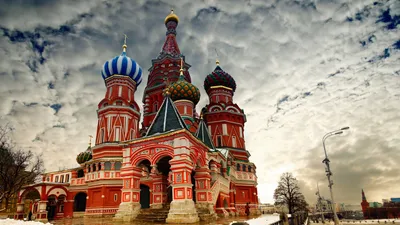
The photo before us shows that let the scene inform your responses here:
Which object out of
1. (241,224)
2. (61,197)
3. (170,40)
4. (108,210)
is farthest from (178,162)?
(170,40)

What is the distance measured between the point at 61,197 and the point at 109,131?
913 cm

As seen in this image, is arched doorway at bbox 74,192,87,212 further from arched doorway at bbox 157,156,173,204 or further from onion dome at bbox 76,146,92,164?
arched doorway at bbox 157,156,173,204

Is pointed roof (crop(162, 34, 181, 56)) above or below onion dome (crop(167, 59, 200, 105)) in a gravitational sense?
above

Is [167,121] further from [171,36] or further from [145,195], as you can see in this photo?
[171,36]

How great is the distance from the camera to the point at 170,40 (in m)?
39.7

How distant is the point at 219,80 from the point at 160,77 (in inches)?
292

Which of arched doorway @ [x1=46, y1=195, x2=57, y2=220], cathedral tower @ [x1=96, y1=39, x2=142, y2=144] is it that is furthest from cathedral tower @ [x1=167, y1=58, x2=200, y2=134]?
arched doorway @ [x1=46, y1=195, x2=57, y2=220]

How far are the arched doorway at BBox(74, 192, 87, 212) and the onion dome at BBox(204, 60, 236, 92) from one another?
18.8 m

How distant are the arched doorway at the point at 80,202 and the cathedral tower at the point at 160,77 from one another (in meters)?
9.17

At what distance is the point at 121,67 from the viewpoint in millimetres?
29922

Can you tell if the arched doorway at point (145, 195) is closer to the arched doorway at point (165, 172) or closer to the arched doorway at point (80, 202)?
the arched doorway at point (165, 172)

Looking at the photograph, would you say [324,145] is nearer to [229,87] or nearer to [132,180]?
[132,180]

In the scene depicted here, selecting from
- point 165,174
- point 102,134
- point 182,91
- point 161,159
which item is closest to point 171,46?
point 182,91

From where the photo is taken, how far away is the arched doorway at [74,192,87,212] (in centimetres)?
2878
